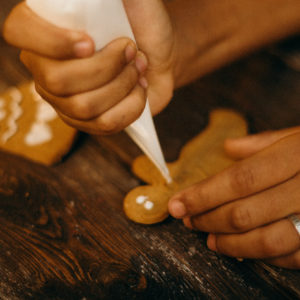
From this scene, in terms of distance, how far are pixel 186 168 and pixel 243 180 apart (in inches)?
6.3

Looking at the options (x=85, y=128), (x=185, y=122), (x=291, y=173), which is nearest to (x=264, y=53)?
(x=185, y=122)

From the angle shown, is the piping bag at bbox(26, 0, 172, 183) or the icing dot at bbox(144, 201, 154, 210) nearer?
the piping bag at bbox(26, 0, 172, 183)

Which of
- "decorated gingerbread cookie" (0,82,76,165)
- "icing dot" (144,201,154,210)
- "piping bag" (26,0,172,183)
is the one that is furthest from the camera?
"decorated gingerbread cookie" (0,82,76,165)

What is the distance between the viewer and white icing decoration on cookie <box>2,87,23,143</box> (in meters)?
0.73

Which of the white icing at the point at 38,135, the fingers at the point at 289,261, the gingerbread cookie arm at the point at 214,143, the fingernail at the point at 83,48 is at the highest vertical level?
the fingernail at the point at 83,48

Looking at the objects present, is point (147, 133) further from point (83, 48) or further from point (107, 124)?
point (83, 48)

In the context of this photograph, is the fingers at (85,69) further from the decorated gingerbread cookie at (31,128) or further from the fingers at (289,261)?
the fingers at (289,261)

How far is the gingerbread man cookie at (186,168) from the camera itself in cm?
57

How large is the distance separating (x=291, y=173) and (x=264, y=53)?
1.57 ft

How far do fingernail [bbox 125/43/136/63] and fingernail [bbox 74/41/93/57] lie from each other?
61mm

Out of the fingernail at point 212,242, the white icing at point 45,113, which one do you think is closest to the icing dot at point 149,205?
the fingernail at point 212,242

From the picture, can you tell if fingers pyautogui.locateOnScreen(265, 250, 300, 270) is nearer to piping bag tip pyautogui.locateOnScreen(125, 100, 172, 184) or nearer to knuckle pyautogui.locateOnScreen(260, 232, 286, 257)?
knuckle pyautogui.locateOnScreen(260, 232, 286, 257)

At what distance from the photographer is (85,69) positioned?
43 cm

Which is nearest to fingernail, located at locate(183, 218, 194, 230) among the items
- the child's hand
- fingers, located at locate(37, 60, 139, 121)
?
the child's hand
